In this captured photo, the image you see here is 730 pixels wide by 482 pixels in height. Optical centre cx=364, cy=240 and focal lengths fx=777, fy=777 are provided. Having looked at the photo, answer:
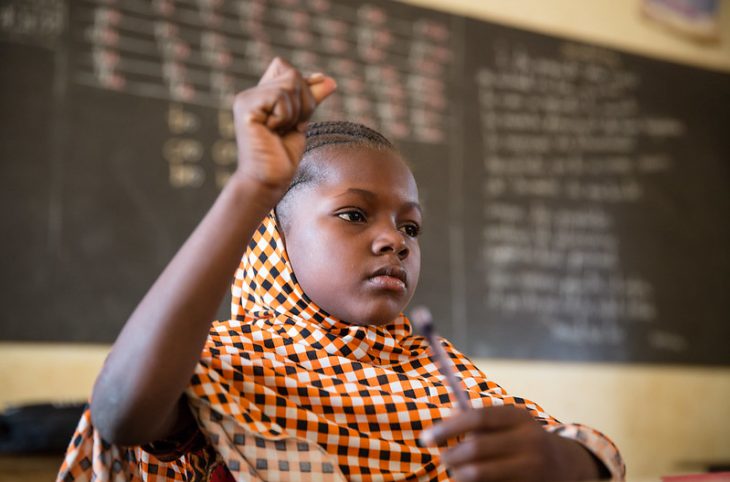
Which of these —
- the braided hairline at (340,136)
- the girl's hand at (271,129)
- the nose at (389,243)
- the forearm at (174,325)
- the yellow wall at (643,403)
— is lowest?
the yellow wall at (643,403)

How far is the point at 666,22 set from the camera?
3.23 meters

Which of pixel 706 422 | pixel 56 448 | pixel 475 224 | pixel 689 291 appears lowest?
pixel 706 422

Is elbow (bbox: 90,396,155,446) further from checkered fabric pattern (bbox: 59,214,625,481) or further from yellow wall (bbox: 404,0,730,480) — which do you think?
yellow wall (bbox: 404,0,730,480)

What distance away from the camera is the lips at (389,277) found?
0.91m

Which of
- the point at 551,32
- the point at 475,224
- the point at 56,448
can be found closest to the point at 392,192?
the point at 56,448

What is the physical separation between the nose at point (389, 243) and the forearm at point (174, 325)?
0.84ft

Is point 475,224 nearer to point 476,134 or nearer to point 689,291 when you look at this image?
point 476,134

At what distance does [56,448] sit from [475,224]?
1.56 m

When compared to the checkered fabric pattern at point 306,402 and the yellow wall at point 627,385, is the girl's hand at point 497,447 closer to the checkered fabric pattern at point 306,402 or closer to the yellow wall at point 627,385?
the checkered fabric pattern at point 306,402

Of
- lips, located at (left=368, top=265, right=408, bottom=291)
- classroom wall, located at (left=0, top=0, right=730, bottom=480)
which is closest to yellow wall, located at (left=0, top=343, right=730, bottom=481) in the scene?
classroom wall, located at (left=0, top=0, right=730, bottom=480)

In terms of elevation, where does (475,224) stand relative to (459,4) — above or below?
below

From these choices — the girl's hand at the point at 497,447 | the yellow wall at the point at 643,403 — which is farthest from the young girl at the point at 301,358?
the yellow wall at the point at 643,403

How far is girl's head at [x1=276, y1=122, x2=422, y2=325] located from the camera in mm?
915

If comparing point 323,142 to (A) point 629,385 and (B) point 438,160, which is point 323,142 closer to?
(B) point 438,160
